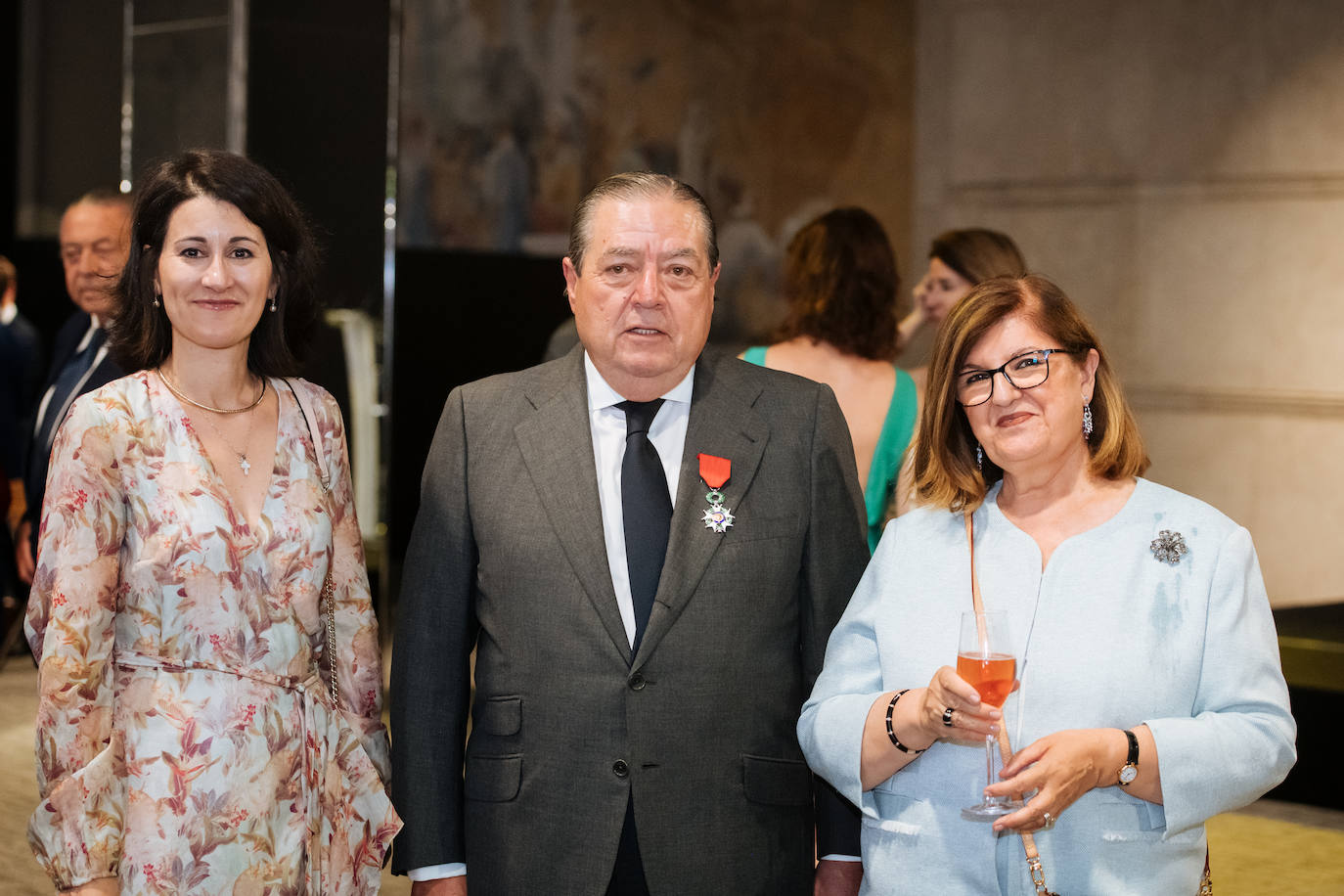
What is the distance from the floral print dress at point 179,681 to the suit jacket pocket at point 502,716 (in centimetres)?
23

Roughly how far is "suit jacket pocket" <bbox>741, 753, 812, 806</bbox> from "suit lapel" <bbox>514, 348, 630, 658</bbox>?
286 millimetres

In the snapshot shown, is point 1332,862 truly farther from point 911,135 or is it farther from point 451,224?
point 911,135

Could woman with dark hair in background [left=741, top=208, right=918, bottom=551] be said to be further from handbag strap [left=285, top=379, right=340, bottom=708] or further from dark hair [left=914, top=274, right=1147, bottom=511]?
handbag strap [left=285, top=379, right=340, bottom=708]

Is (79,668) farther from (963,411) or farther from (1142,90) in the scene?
(1142,90)

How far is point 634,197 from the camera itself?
2455 mm

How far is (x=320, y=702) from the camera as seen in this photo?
2439 mm

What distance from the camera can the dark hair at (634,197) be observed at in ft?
8.07

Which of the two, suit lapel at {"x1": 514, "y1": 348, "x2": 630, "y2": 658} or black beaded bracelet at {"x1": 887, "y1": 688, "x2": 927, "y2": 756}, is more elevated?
suit lapel at {"x1": 514, "y1": 348, "x2": 630, "y2": 658}

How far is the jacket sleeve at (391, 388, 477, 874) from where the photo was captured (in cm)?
244

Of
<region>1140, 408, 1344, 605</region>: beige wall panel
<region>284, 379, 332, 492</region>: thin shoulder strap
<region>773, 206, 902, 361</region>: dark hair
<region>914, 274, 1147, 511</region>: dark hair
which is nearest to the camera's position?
<region>914, 274, 1147, 511</region>: dark hair

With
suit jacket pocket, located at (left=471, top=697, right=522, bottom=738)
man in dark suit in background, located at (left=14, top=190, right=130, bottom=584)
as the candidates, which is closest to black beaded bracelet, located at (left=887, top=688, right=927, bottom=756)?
suit jacket pocket, located at (left=471, top=697, right=522, bottom=738)

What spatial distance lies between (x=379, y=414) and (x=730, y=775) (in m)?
4.02

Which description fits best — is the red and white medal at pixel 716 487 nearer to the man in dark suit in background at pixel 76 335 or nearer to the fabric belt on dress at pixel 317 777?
the fabric belt on dress at pixel 317 777

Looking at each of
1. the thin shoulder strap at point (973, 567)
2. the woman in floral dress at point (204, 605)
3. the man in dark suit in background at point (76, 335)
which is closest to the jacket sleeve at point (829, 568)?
the thin shoulder strap at point (973, 567)
